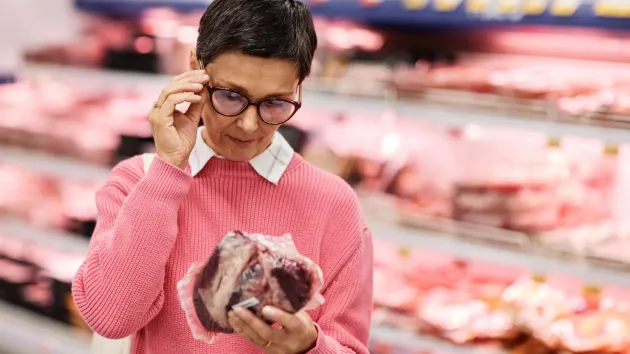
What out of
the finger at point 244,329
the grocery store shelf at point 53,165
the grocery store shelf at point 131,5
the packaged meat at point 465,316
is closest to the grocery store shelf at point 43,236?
the grocery store shelf at point 53,165

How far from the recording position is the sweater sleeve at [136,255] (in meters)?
1.41

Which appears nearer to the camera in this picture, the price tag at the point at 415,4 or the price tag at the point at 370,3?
the price tag at the point at 415,4

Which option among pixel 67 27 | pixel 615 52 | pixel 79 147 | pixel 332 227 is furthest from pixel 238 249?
pixel 67 27

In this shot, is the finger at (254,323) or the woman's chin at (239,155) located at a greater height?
the woman's chin at (239,155)

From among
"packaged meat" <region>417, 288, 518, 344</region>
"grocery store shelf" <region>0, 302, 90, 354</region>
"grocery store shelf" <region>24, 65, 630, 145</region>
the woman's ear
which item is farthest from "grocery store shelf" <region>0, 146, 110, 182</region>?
the woman's ear

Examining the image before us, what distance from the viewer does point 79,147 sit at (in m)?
4.05

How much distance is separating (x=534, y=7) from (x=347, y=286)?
1.77m

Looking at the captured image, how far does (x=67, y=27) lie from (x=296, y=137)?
7.18ft

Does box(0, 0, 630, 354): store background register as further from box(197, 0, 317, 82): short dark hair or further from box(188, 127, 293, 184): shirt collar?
box(197, 0, 317, 82): short dark hair

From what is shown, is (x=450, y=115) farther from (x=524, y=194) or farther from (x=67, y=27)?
(x=67, y=27)

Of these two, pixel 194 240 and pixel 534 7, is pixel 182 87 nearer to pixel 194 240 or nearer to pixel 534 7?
pixel 194 240

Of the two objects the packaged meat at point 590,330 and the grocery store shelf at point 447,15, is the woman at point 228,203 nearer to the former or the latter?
the packaged meat at point 590,330

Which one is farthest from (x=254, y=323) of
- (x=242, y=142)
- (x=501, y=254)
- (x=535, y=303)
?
(x=535, y=303)

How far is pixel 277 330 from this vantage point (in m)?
1.29
